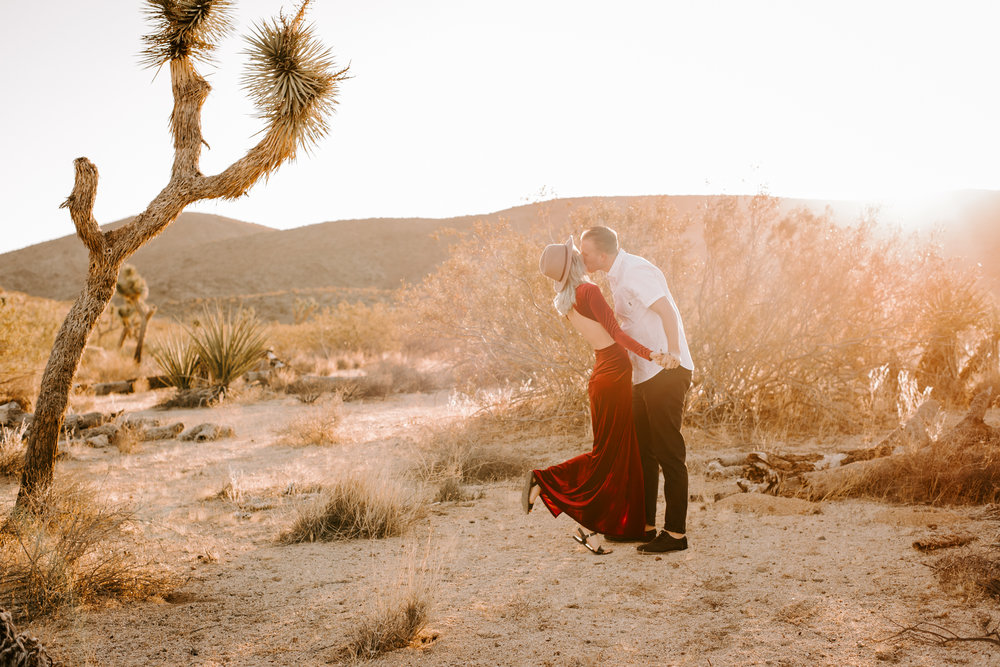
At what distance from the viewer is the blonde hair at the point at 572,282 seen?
4.44m

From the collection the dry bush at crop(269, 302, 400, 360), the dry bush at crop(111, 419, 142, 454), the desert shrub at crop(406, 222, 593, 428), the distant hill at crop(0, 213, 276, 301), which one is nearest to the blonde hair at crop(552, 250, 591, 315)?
the desert shrub at crop(406, 222, 593, 428)

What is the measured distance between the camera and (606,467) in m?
4.55

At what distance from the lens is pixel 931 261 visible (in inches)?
386

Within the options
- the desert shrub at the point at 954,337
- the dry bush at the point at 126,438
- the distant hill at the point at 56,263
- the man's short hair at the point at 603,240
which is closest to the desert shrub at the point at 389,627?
the man's short hair at the point at 603,240

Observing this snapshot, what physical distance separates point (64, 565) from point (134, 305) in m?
23.6

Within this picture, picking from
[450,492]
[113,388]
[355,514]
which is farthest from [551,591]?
[113,388]

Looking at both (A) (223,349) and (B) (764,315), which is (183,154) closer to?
(B) (764,315)

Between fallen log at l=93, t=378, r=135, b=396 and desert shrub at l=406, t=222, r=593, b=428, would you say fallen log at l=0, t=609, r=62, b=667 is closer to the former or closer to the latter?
desert shrub at l=406, t=222, r=593, b=428

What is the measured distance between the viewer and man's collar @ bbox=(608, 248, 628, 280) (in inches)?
168

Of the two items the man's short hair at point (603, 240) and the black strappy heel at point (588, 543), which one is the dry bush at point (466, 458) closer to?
the black strappy heel at point (588, 543)

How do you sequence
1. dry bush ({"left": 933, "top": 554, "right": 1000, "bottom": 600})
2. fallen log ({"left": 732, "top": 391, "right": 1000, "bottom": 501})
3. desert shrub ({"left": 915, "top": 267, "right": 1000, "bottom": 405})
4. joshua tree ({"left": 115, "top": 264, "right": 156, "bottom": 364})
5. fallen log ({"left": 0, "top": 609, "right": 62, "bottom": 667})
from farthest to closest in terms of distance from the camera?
joshua tree ({"left": 115, "top": 264, "right": 156, "bottom": 364}), desert shrub ({"left": 915, "top": 267, "right": 1000, "bottom": 405}), fallen log ({"left": 732, "top": 391, "right": 1000, "bottom": 501}), dry bush ({"left": 933, "top": 554, "right": 1000, "bottom": 600}), fallen log ({"left": 0, "top": 609, "right": 62, "bottom": 667})

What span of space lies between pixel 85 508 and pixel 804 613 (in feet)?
14.2

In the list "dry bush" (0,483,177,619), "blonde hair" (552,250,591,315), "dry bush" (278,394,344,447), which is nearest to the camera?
"dry bush" (0,483,177,619)

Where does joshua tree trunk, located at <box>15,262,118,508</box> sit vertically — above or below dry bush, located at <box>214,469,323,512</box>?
above
